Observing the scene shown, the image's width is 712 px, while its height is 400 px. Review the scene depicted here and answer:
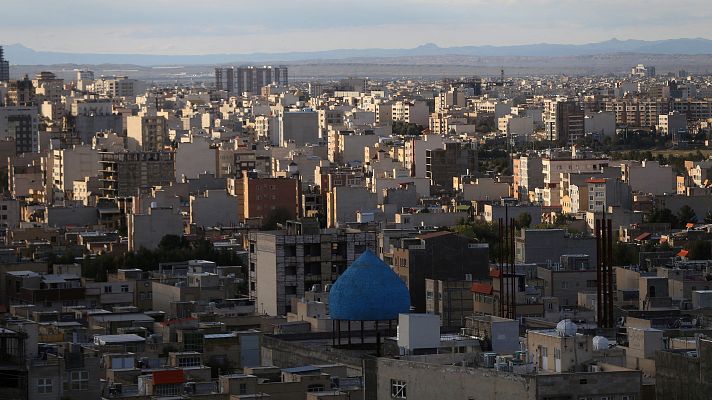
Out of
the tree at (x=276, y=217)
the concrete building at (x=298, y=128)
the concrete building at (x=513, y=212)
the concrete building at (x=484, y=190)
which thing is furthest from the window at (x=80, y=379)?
the concrete building at (x=298, y=128)

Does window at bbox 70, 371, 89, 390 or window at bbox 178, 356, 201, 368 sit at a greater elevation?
window at bbox 70, 371, 89, 390

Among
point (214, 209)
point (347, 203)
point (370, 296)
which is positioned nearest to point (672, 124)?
point (214, 209)

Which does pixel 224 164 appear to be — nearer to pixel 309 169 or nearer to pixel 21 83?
pixel 309 169

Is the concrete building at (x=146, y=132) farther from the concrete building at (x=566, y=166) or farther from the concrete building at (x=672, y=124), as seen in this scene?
the concrete building at (x=566, y=166)

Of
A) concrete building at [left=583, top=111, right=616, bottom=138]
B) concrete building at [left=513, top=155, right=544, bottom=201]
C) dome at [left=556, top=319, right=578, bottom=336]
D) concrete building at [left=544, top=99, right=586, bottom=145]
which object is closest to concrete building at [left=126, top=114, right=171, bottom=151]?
concrete building at [left=544, top=99, right=586, bottom=145]

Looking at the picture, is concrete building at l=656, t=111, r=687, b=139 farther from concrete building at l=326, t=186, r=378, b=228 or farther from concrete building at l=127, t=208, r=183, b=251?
concrete building at l=127, t=208, r=183, b=251

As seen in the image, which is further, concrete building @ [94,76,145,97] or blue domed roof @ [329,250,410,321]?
concrete building @ [94,76,145,97]
